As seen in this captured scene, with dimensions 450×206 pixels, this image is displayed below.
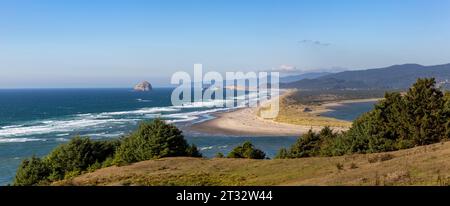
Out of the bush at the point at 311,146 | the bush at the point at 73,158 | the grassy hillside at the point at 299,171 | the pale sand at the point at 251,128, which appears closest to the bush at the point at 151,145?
the bush at the point at 73,158

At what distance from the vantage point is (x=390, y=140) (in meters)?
41.3

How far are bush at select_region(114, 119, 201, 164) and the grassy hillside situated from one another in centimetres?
527

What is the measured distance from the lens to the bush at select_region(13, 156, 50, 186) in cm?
3869

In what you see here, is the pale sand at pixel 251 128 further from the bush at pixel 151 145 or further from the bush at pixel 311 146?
the bush at pixel 151 145

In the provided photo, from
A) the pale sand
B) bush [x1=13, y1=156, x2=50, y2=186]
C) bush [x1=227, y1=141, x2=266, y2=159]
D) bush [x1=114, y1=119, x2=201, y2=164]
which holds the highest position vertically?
bush [x1=114, y1=119, x2=201, y2=164]

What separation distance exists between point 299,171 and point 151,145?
1798 cm

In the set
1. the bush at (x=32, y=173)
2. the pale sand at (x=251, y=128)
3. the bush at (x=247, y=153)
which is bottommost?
the pale sand at (x=251, y=128)

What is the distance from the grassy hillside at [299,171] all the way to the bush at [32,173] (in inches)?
514

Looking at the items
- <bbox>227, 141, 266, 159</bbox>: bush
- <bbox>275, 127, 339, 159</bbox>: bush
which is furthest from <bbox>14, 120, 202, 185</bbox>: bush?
<bbox>275, 127, 339, 159</bbox>: bush

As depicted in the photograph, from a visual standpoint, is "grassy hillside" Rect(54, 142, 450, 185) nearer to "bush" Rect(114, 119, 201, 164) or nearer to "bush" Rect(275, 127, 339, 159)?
"bush" Rect(114, 119, 201, 164)

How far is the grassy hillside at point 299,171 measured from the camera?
16.5 m

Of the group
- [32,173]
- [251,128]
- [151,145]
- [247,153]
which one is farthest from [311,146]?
[251,128]
